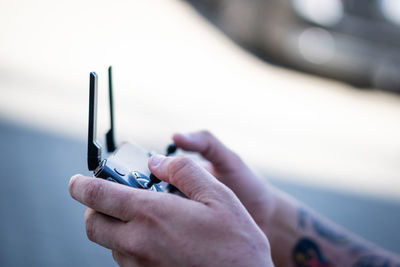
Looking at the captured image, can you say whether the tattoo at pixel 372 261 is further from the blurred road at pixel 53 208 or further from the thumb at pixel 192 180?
the blurred road at pixel 53 208

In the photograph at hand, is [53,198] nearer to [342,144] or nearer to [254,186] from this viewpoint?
[254,186]

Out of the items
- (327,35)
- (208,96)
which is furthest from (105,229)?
(327,35)

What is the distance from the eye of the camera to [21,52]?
4.86m

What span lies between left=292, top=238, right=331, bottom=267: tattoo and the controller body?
0.83m

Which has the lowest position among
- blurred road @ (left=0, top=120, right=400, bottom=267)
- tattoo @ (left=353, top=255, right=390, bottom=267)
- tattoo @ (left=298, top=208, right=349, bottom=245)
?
blurred road @ (left=0, top=120, right=400, bottom=267)

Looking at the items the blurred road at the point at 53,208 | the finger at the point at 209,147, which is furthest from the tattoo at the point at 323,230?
the blurred road at the point at 53,208

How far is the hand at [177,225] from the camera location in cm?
85

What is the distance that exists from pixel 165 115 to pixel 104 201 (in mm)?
3650

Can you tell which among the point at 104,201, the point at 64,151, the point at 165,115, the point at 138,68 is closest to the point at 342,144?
the point at 165,115

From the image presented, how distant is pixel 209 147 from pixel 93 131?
2.25ft

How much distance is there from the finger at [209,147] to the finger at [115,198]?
682 mm

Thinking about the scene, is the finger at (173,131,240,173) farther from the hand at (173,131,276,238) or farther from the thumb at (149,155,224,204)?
the thumb at (149,155,224,204)

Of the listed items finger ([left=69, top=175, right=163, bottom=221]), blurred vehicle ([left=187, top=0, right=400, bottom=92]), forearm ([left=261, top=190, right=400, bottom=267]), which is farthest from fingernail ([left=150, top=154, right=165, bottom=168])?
blurred vehicle ([left=187, top=0, right=400, bottom=92])

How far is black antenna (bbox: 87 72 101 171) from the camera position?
94cm
